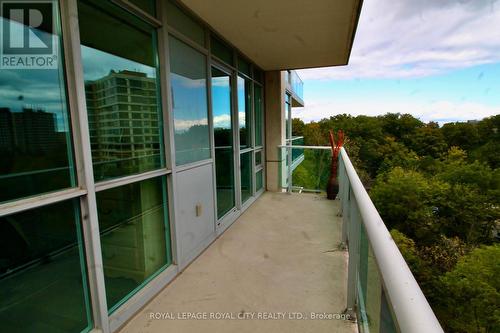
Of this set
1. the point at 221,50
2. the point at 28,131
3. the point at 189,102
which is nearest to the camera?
the point at 28,131

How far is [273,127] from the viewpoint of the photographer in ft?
19.7

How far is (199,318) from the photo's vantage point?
6.81 ft

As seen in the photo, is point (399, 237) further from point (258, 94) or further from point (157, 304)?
point (157, 304)

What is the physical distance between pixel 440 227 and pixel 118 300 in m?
25.5

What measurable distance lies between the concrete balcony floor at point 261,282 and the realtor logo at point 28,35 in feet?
5.86

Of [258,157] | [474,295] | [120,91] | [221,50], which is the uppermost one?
[221,50]

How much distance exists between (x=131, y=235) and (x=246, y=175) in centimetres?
303

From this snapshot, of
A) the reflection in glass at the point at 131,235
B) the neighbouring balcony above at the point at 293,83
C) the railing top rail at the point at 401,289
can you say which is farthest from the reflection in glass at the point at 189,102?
the neighbouring balcony above at the point at 293,83

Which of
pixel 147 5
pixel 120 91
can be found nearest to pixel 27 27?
pixel 120 91

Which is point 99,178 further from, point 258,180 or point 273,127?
point 273,127

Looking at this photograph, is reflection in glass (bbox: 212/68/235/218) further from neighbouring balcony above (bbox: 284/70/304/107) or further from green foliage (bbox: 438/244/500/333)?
green foliage (bbox: 438/244/500/333)

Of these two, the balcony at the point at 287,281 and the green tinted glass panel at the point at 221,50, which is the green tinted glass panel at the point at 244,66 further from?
the balcony at the point at 287,281

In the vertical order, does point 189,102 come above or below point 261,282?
above

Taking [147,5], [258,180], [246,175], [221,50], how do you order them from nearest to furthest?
[147,5] < [221,50] < [246,175] < [258,180]
